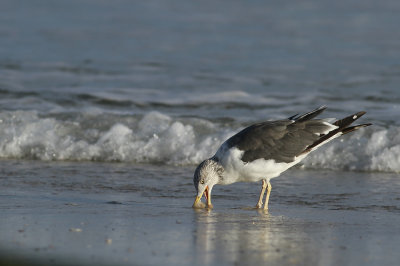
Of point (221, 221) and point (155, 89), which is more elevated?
point (155, 89)

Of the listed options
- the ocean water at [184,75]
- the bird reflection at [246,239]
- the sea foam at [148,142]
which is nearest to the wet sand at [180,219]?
the bird reflection at [246,239]

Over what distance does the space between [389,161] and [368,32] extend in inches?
522

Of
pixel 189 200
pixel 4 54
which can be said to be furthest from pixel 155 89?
pixel 189 200

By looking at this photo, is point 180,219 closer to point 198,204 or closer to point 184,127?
point 198,204

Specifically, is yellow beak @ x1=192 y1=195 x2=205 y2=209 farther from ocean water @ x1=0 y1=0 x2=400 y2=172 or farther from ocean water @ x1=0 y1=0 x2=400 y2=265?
ocean water @ x1=0 y1=0 x2=400 y2=172

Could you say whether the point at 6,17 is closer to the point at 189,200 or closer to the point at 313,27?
the point at 313,27

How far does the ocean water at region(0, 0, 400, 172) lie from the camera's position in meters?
10.3

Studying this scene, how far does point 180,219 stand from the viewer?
21.1 feet

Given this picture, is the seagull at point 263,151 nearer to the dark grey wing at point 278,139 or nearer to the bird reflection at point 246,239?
the dark grey wing at point 278,139

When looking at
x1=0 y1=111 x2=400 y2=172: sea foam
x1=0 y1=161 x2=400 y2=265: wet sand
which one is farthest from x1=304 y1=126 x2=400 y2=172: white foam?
x1=0 y1=161 x2=400 y2=265: wet sand

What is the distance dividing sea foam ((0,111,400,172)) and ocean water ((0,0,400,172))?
0.02m

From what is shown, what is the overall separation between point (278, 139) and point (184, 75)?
30.5 ft

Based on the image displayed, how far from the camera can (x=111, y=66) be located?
59.0ft

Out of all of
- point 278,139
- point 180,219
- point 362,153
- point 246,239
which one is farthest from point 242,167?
point 362,153
